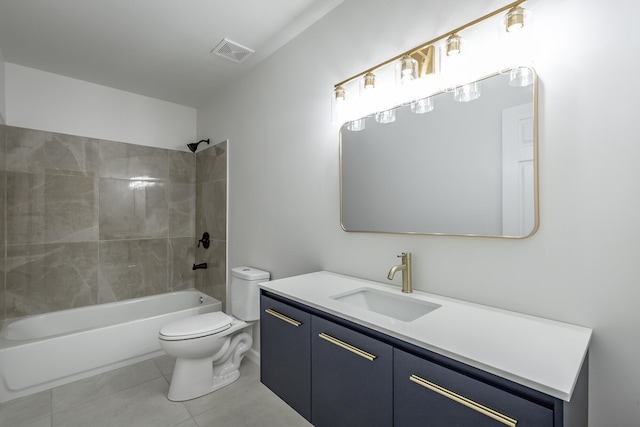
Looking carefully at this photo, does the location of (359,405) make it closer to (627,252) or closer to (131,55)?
(627,252)

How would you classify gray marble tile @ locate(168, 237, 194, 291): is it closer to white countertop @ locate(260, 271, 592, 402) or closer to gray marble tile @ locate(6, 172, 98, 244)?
gray marble tile @ locate(6, 172, 98, 244)

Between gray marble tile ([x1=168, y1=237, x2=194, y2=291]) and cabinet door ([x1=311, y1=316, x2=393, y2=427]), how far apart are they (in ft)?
8.64

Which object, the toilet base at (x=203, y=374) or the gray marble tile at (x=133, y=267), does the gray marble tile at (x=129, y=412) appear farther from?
the gray marble tile at (x=133, y=267)

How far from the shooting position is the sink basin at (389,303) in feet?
4.40

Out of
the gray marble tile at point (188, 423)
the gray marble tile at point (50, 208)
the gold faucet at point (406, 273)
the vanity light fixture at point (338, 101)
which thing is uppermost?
the vanity light fixture at point (338, 101)

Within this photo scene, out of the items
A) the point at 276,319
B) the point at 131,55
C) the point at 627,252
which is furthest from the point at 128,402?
the point at 627,252

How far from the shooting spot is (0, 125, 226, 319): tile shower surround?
2555mm

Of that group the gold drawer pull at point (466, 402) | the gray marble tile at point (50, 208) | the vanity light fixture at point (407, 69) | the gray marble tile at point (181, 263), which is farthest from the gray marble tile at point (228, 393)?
the vanity light fixture at point (407, 69)

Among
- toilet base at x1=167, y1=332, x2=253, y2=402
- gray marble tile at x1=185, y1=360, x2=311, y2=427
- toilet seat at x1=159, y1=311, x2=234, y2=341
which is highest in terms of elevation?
toilet seat at x1=159, y1=311, x2=234, y2=341

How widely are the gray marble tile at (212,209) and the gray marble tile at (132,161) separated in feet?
1.53

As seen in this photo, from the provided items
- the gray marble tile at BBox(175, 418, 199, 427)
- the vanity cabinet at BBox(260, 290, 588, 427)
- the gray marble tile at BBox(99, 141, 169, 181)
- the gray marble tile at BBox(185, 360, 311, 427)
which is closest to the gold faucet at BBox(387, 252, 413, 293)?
the vanity cabinet at BBox(260, 290, 588, 427)

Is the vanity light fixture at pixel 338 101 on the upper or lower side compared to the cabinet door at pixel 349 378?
upper

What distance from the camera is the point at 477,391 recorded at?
2.58ft

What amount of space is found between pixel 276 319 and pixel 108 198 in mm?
2507
